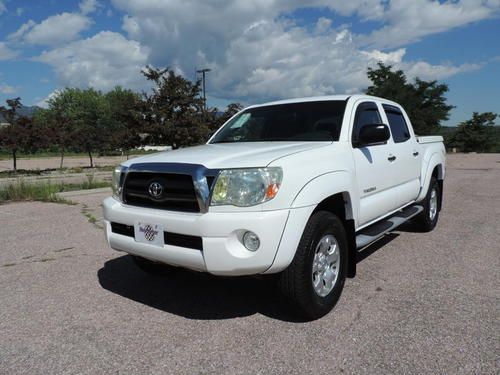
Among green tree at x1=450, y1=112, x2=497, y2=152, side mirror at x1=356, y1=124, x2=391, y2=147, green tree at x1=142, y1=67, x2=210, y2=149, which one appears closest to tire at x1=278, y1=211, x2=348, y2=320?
side mirror at x1=356, y1=124, x2=391, y2=147

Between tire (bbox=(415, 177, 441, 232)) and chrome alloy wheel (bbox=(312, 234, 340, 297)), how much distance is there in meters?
2.99

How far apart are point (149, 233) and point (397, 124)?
3.69 m

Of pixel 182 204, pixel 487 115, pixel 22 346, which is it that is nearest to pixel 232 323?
pixel 182 204

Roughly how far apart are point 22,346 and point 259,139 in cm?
280

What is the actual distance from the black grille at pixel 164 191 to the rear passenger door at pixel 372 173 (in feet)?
5.32

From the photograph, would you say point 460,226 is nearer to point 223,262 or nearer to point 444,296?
point 444,296

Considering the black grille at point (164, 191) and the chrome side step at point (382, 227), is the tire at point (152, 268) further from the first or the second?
the chrome side step at point (382, 227)

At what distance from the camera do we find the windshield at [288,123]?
4.29 meters

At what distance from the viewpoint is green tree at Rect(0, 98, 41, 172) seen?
73.1 feet

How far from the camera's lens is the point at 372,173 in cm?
433

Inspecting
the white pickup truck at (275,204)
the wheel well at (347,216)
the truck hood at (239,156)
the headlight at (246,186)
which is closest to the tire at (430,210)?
the white pickup truck at (275,204)

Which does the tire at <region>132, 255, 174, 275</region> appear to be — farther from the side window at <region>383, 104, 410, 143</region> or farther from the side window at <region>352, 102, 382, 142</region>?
the side window at <region>383, 104, 410, 143</region>

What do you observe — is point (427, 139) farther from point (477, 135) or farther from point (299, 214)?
point (477, 135)

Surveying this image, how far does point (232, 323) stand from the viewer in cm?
341
